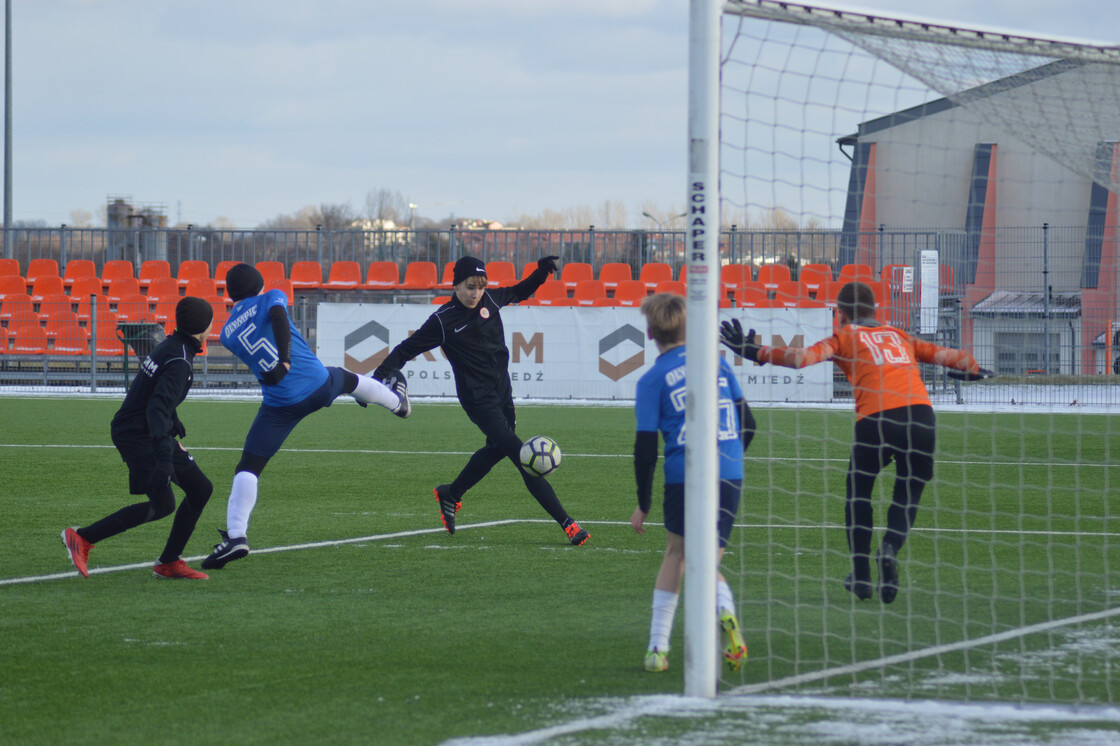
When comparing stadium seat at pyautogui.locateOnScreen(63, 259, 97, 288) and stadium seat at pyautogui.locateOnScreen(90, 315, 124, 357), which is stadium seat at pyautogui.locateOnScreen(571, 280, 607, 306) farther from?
stadium seat at pyautogui.locateOnScreen(63, 259, 97, 288)

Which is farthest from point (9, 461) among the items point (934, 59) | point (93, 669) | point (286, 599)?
point (934, 59)

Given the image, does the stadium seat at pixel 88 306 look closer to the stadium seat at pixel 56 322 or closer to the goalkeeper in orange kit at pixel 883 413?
the stadium seat at pixel 56 322

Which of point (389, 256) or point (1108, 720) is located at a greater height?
point (389, 256)

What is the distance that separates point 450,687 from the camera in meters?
4.56

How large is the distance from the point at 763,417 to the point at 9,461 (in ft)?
34.1

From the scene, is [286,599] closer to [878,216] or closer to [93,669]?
[93,669]

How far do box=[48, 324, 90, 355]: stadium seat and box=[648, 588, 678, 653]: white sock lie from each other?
21.8 metres

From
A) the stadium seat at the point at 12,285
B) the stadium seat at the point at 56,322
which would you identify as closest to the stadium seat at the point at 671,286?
the stadium seat at the point at 56,322

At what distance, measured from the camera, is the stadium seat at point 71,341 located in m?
24.2

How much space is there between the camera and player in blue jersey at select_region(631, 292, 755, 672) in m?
4.80

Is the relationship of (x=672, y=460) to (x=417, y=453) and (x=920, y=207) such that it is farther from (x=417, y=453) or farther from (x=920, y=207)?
(x=417, y=453)

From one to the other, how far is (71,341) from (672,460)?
22162 millimetres

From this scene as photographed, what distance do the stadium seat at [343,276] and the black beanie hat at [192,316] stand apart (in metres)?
21.5

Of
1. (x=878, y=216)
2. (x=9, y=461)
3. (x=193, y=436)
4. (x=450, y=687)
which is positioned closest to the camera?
(x=450, y=687)
